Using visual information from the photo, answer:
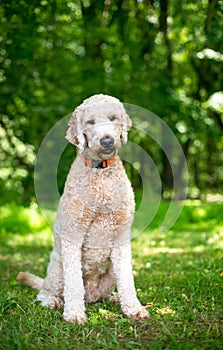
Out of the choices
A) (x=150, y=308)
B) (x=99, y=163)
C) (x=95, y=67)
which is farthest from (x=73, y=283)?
(x=95, y=67)

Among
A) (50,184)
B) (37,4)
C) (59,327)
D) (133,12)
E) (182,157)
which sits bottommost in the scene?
(59,327)

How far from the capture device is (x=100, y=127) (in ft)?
11.1

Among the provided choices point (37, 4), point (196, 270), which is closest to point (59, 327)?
point (196, 270)

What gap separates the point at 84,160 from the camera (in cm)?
365

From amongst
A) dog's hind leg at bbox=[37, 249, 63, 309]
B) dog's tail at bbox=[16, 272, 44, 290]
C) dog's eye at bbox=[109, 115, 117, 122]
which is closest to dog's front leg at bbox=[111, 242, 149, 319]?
dog's hind leg at bbox=[37, 249, 63, 309]

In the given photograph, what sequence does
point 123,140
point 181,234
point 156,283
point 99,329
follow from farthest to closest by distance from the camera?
point 181,234
point 156,283
point 123,140
point 99,329

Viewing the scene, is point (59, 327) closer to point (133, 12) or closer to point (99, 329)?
point (99, 329)

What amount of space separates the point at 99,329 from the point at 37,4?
17.1ft

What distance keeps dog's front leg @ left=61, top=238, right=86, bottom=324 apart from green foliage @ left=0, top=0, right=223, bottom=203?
5169mm

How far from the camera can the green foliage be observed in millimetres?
9188

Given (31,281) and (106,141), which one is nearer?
(106,141)

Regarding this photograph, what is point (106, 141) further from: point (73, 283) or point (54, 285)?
point (54, 285)

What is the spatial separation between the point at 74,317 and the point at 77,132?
1296mm

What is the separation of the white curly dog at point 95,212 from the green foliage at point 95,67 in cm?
493
